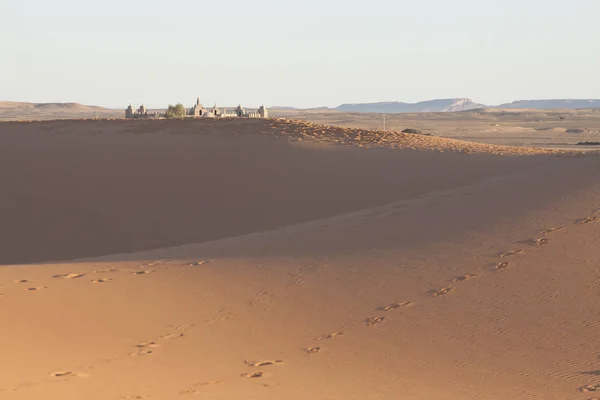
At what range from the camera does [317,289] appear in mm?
11594

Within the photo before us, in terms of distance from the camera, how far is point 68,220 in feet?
74.7

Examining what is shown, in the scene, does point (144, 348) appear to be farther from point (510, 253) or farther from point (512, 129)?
point (512, 129)

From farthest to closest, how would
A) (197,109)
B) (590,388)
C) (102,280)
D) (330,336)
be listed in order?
(197,109)
(102,280)
(330,336)
(590,388)

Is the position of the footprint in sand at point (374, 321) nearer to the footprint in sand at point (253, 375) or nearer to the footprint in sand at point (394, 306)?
the footprint in sand at point (394, 306)

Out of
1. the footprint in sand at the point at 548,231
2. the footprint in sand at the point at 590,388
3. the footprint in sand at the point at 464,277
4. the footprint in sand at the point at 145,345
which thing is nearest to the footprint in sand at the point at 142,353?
the footprint in sand at the point at 145,345

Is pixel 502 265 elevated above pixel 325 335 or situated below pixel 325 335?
above

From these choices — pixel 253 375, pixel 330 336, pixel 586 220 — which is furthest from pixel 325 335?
pixel 586 220

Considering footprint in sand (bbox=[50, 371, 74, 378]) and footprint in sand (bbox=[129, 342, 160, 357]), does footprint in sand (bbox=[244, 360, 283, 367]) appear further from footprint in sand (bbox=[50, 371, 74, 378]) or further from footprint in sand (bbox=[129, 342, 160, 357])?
footprint in sand (bbox=[50, 371, 74, 378])

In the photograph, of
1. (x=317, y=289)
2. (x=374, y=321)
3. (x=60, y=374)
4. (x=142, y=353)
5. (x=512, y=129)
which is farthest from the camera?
(x=512, y=129)

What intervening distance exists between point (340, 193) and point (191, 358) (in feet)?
46.5

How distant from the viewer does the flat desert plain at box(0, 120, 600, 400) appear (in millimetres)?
8117

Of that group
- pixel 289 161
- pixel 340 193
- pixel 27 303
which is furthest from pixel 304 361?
pixel 289 161

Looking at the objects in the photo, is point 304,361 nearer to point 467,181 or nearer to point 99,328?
point 99,328

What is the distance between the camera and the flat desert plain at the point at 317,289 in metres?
8.12
